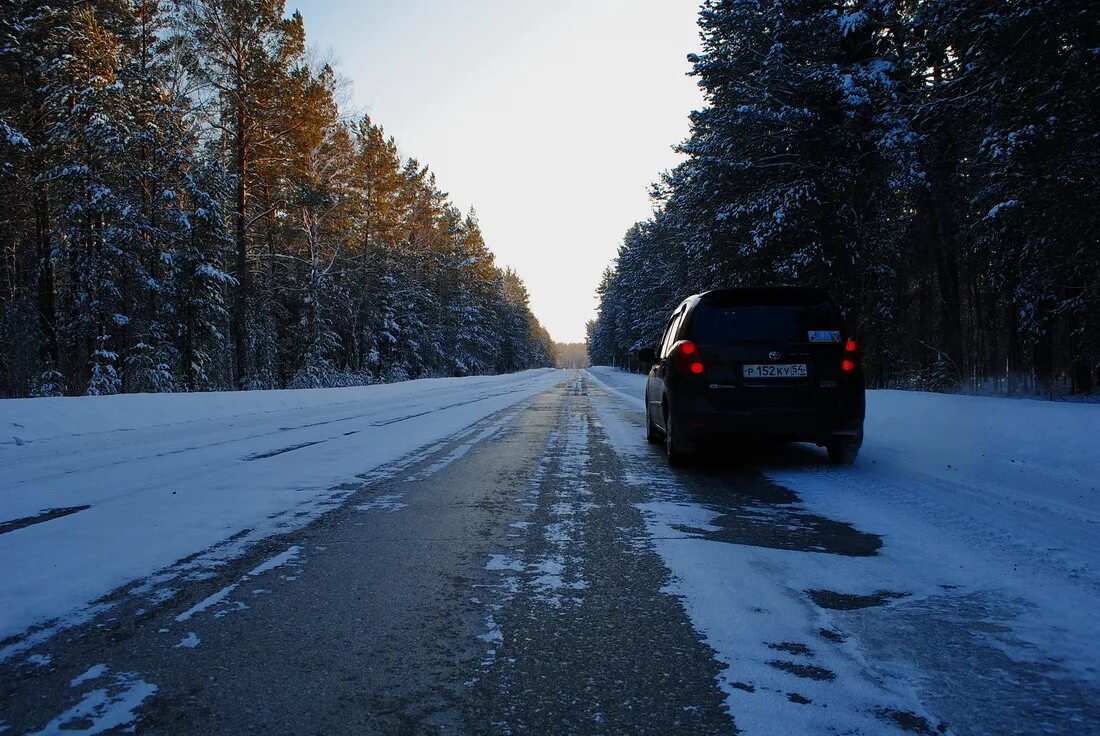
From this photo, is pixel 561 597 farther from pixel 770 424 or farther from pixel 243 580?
pixel 770 424

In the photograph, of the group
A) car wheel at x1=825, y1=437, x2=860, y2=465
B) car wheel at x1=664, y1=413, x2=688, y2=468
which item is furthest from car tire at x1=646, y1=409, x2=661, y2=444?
car wheel at x1=825, y1=437, x2=860, y2=465

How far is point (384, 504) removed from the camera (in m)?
4.80

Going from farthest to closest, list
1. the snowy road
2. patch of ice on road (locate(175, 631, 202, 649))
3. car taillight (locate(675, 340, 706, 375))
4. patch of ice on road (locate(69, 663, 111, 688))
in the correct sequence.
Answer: car taillight (locate(675, 340, 706, 375))
patch of ice on road (locate(175, 631, 202, 649))
patch of ice on road (locate(69, 663, 111, 688))
the snowy road

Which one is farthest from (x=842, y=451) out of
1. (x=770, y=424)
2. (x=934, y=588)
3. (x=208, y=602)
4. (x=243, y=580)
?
(x=208, y=602)

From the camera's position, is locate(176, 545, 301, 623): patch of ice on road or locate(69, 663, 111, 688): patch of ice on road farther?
locate(176, 545, 301, 623): patch of ice on road

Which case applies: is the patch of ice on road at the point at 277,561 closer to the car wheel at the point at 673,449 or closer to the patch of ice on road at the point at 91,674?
the patch of ice on road at the point at 91,674

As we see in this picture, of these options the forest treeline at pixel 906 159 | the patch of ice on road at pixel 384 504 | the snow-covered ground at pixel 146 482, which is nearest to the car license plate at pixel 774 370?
the patch of ice on road at pixel 384 504

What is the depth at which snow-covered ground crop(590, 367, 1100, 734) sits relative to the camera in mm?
1927

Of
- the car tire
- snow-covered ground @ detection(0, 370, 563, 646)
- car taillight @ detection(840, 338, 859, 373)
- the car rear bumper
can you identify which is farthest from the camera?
the car tire

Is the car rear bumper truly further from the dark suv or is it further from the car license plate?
the car license plate

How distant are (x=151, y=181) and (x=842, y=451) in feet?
76.6

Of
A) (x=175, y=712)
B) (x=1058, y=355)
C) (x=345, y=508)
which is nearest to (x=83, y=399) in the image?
(x=345, y=508)

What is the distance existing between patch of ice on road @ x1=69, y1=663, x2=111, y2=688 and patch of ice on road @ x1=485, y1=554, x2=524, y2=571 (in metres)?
1.68

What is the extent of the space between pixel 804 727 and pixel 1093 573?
2.41 metres
